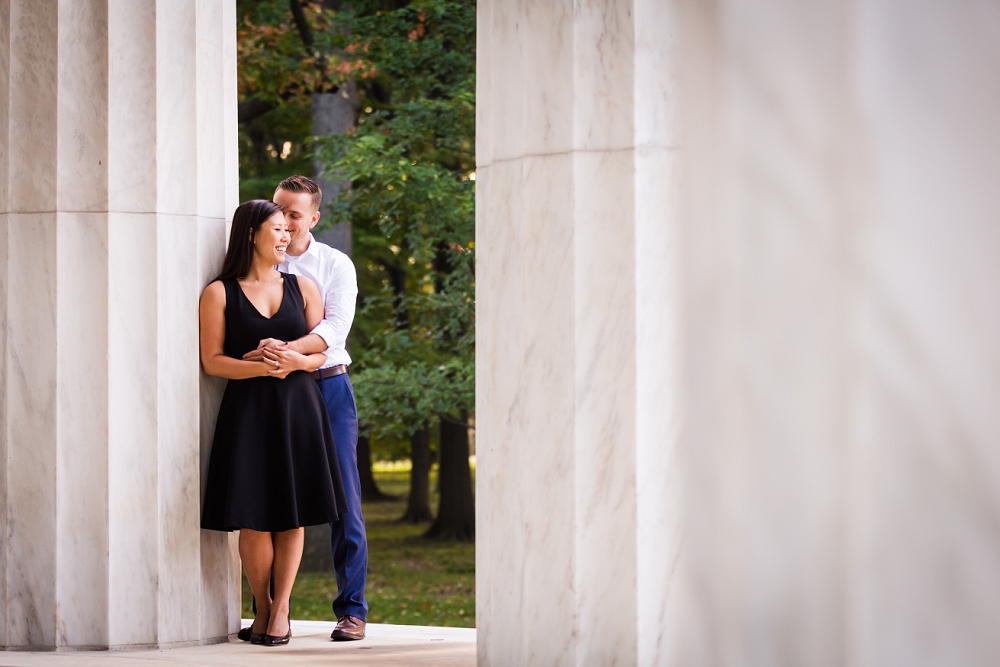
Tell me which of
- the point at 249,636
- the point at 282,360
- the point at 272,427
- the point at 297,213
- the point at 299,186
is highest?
the point at 299,186

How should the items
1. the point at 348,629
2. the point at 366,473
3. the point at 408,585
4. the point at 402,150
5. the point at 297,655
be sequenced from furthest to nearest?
the point at 366,473 < the point at 408,585 < the point at 402,150 < the point at 348,629 < the point at 297,655

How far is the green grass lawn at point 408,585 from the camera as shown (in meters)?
15.0

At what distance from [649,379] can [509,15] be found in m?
1.94

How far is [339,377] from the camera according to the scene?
278 inches

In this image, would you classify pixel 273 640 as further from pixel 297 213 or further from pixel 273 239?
pixel 297 213

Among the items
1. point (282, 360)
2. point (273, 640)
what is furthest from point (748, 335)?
point (273, 640)

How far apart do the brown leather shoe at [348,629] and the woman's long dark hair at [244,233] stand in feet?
7.29

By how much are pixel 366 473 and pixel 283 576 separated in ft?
57.4

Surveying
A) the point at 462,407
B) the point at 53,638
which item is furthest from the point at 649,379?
the point at 462,407

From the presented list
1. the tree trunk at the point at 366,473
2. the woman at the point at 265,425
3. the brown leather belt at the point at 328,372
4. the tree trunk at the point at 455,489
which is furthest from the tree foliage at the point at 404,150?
the woman at the point at 265,425

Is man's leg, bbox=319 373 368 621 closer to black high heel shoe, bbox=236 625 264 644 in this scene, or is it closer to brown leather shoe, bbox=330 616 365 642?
brown leather shoe, bbox=330 616 365 642

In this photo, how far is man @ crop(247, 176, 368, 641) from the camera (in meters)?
6.89

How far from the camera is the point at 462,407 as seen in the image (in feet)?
48.8

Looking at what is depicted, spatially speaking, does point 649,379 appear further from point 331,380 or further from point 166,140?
point 166,140
